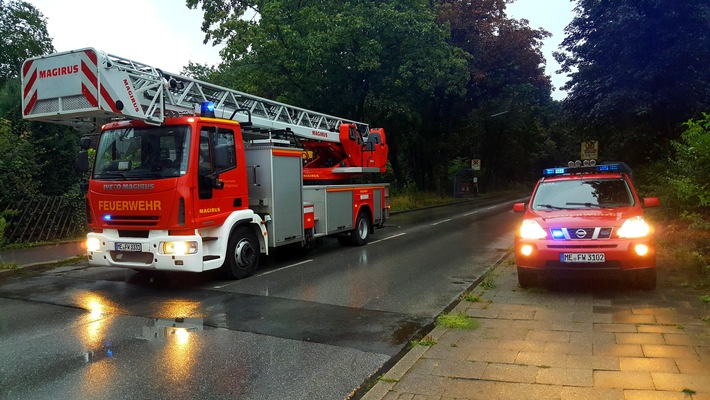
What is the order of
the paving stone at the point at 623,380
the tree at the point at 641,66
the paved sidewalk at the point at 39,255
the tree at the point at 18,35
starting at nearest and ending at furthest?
the paving stone at the point at 623,380 → the paved sidewalk at the point at 39,255 → the tree at the point at 641,66 → the tree at the point at 18,35

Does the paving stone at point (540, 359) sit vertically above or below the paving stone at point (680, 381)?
below

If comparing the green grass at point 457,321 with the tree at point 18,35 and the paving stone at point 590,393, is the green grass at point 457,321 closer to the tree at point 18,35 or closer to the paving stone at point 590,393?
the paving stone at point 590,393

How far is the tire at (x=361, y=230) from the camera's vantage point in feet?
44.2

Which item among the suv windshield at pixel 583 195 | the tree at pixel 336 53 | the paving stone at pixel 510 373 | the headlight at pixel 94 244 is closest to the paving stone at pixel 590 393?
the paving stone at pixel 510 373

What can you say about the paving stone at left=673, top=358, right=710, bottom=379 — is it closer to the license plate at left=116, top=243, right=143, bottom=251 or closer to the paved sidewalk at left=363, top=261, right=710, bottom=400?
the paved sidewalk at left=363, top=261, right=710, bottom=400

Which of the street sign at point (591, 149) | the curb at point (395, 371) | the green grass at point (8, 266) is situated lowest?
the curb at point (395, 371)

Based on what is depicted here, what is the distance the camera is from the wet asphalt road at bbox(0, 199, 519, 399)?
439 cm

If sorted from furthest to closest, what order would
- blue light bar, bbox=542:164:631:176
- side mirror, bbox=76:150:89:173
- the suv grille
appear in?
side mirror, bbox=76:150:89:173, blue light bar, bbox=542:164:631:176, the suv grille

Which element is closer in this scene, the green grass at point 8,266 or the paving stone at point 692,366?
the paving stone at point 692,366

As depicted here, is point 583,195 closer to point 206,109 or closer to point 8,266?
point 206,109

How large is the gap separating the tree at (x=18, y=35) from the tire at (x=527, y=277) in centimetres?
3177

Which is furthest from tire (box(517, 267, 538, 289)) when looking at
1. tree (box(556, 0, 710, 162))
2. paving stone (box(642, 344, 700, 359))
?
tree (box(556, 0, 710, 162))

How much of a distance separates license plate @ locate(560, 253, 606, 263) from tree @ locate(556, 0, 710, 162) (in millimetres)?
7865

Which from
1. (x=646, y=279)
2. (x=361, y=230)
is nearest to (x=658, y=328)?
(x=646, y=279)
